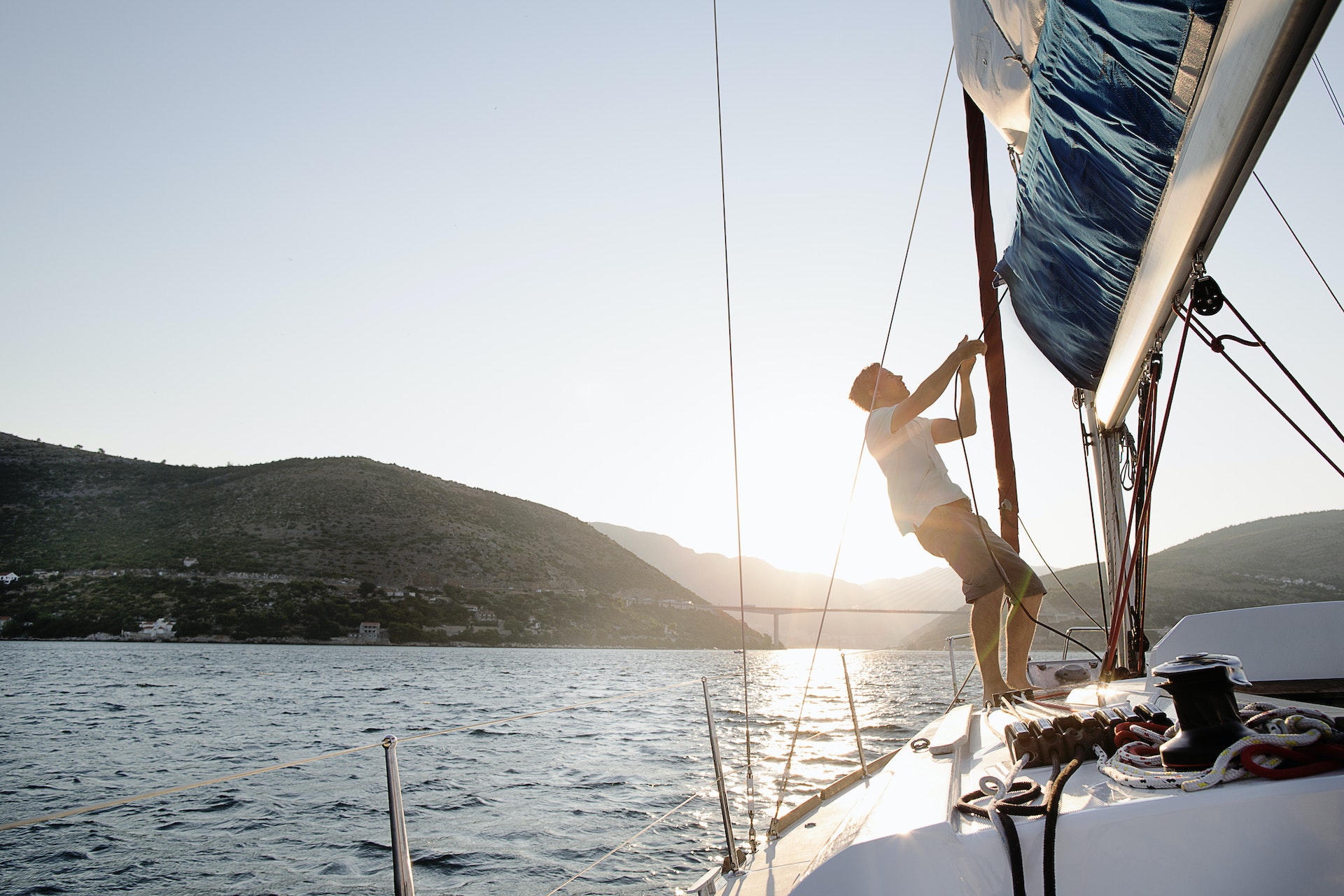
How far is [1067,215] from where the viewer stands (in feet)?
7.16

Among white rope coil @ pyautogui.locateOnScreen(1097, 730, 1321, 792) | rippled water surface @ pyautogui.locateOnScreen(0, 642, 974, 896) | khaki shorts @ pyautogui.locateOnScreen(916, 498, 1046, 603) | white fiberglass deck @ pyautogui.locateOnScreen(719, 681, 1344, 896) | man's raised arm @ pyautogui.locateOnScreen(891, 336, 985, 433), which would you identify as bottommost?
rippled water surface @ pyautogui.locateOnScreen(0, 642, 974, 896)

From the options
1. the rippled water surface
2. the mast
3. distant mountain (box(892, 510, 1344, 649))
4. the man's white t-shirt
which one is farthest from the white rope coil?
distant mountain (box(892, 510, 1344, 649))

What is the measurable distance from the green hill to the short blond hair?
2175 inches

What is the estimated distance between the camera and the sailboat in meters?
0.89

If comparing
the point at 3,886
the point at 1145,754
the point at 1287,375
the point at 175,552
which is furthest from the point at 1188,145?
the point at 175,552

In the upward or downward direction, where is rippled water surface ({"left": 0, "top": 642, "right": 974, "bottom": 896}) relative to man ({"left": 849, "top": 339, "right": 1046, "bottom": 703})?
downward

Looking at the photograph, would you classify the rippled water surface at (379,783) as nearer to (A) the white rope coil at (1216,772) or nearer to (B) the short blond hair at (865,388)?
(B) the short blond hair at (865,388)

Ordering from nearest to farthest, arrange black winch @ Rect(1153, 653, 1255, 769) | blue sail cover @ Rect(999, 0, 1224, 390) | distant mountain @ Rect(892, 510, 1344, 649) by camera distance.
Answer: black winch @ Rect(1153, 653, 1255, 769), blue sail cover @ Rect(999, 0, 1224, 390), distant mountain @ Rect(892, 510, 1344, 649)

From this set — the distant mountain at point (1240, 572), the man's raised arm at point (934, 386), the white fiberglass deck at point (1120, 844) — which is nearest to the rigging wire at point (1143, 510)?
the man's raised arm at point (934, 386)

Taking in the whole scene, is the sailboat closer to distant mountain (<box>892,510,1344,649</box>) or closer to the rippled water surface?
the rippled water surface

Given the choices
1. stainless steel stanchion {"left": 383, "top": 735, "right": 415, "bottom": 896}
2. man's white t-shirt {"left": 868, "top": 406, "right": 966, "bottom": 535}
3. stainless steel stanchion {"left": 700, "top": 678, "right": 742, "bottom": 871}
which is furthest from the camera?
man's white t-shirt {"left": 868, "top": 406, "right": 966, "bottom": 535}

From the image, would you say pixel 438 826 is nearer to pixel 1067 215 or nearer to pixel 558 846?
pixel 558 846

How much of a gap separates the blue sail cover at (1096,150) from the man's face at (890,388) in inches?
23.4

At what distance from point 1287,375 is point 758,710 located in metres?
18.4
